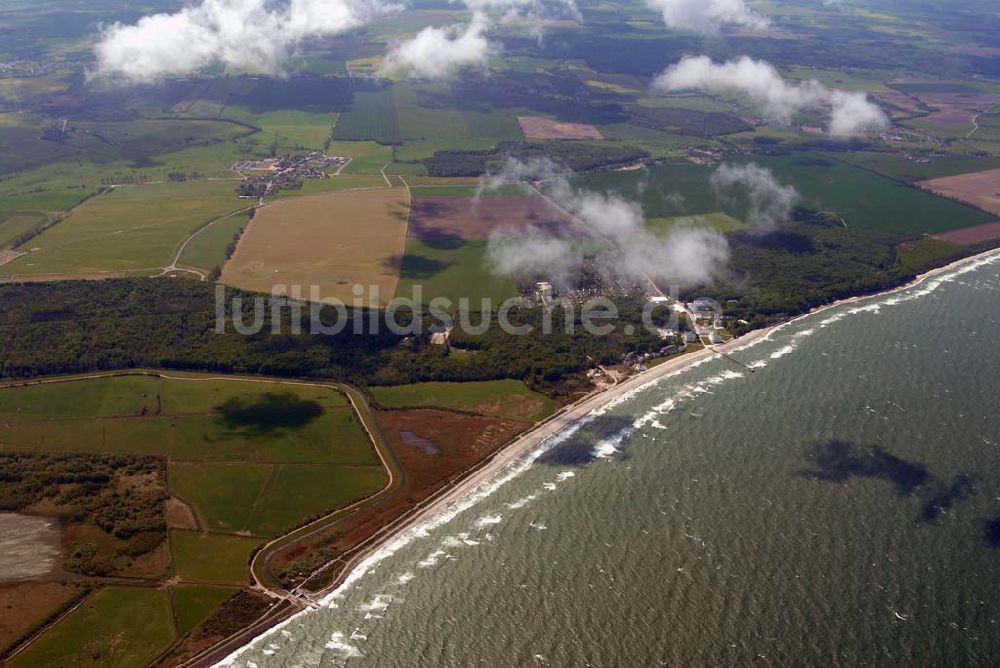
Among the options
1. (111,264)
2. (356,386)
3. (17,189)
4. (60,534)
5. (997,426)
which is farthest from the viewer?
(17,189)

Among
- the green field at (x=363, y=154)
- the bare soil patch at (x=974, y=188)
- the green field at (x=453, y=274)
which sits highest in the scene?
the bare soil patch at (x=974, y=188)

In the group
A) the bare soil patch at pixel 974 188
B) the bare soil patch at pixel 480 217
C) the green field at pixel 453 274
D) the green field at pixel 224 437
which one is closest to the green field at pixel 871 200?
the bare soil patch at pixel 974 188

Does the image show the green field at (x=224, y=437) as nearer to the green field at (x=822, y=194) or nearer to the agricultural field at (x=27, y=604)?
the agricultural field at (x=27, y=604)

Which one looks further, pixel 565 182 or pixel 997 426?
pixel 565 182

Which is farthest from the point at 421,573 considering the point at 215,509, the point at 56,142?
the point at 56,142

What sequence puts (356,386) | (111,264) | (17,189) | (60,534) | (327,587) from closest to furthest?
(327,587) < (60,534) < (356,386) < (111,264) < (17,189)

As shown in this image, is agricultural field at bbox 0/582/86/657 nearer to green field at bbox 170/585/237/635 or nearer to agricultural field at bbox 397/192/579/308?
green field at bbox 170/585/237/635

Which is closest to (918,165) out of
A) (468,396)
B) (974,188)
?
(974,188)

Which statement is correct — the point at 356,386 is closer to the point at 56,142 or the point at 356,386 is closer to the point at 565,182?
the point at 565,182
